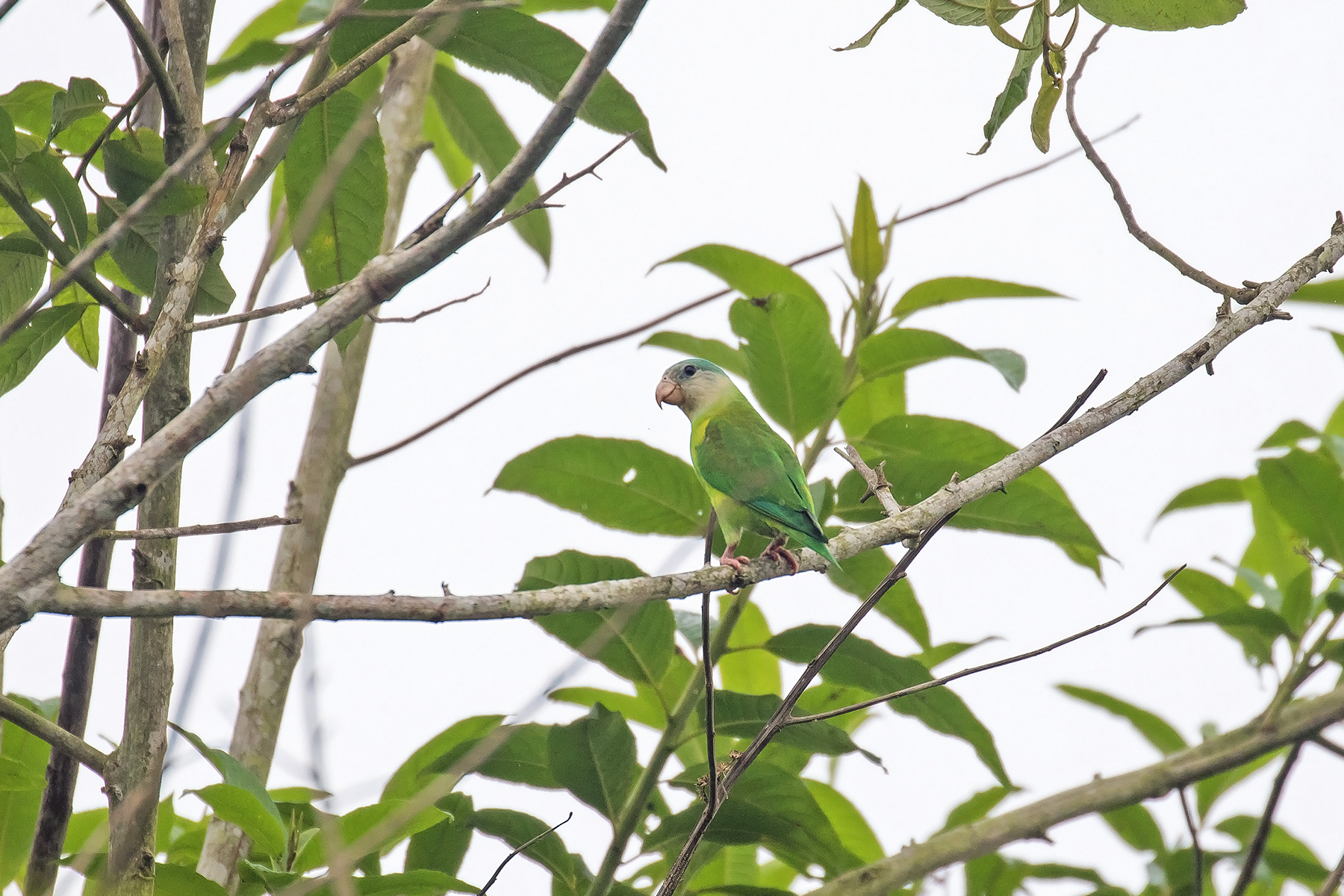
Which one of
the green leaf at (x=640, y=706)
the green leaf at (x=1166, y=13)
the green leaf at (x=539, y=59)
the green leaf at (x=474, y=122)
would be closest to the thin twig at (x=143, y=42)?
the green leaf at (x=539, y=59)

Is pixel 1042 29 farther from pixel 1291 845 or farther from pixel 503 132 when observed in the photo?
pixel 1291 845

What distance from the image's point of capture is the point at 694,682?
2.94 metres

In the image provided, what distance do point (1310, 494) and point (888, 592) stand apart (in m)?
1.45

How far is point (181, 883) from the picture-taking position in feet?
7.27

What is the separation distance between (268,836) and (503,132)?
8.11 feet

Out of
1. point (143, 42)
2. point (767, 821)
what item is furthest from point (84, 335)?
point (767, 821)

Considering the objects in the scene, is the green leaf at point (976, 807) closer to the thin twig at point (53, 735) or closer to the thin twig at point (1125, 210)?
the thin twig at point (1125, 210)

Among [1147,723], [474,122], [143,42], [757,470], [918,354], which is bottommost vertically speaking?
[1147,723]

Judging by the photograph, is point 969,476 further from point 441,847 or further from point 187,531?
point 187,531

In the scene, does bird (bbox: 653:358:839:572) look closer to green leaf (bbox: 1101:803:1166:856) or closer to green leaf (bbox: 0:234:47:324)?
green leaf (bbox: 1101:803:1166:856)

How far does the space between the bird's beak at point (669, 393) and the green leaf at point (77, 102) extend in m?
3.29

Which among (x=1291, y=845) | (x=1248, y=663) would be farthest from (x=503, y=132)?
(x=1291, y=845)

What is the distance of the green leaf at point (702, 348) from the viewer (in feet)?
11.4

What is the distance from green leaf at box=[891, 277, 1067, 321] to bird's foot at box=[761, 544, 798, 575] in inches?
34.3
